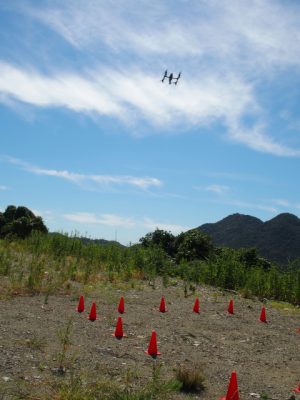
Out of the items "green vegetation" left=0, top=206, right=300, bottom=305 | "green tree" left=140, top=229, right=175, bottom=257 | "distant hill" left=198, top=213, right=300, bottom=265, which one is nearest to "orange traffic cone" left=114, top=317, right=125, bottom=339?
"green vegetation" left=0, top=206, right=300, bottom=305

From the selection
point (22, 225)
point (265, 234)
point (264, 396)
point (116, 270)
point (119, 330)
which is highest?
point (265, 234)

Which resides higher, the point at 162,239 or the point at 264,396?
the point at 162,239

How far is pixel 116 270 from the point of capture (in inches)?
588

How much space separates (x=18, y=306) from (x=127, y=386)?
4.39 metres

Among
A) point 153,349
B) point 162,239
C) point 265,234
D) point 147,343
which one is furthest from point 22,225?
point 265,234

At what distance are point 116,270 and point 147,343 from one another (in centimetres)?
732

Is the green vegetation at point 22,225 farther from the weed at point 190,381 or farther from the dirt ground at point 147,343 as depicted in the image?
the weed at point 190,381

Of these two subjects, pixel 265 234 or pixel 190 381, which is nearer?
pixel 190 381

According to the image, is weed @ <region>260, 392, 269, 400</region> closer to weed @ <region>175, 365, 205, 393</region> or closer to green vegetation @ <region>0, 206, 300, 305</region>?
weed @ <region>175, 365, 205, 393</region>

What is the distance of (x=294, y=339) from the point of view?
30.3 feet

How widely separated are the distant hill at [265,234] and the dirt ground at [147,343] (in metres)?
26.0

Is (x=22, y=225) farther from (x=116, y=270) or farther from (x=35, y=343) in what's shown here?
(x=35, y=343)

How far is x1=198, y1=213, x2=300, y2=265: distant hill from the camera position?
37853mm

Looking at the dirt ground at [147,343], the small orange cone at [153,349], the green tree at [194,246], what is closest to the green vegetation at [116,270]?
the dirt ground at [147,343]
